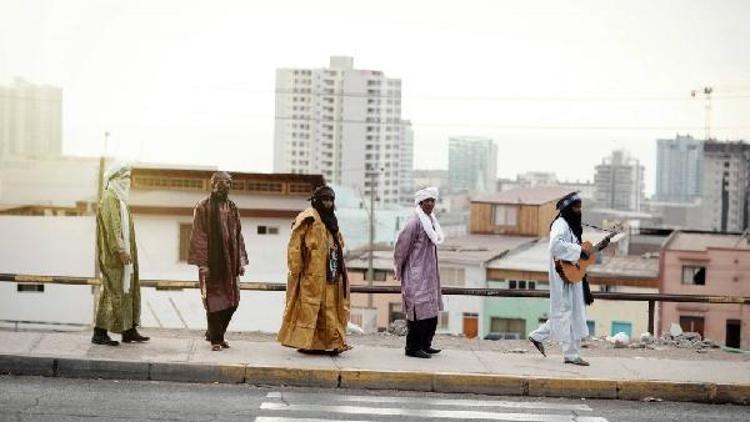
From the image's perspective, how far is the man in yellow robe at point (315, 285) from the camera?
10.4m

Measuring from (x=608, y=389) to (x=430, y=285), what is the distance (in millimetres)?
2063

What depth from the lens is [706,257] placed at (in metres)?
56.5

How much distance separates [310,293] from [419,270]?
3.82 feet

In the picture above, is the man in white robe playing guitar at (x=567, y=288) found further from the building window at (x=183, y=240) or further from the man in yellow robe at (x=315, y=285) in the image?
the building window at (x=183, y=240)

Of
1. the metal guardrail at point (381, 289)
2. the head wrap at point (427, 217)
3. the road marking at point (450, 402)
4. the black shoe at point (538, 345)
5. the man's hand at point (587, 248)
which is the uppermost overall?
the head wrap at point (427, 217)

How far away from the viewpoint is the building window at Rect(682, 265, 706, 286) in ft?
185

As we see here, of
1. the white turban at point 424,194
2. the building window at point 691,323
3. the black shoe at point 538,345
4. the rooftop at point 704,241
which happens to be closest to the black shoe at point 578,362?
the black shoe at point 538,345

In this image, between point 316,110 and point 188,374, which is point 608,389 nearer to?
point 188,374

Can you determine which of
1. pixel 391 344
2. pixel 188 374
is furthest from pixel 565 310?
pixel 188 374

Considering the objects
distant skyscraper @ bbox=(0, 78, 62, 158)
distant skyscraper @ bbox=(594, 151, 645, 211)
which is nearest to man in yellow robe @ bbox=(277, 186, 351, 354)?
distant skyscraper @ bbox=(0, 78, 62, 158)

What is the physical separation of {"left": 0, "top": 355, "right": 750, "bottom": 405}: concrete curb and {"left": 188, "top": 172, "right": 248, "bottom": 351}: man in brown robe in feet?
3.24

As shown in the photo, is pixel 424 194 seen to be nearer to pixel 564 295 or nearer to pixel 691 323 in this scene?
pixel 564 295

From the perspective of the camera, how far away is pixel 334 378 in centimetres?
977

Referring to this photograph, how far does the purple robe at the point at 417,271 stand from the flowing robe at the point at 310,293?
2.34 feet
